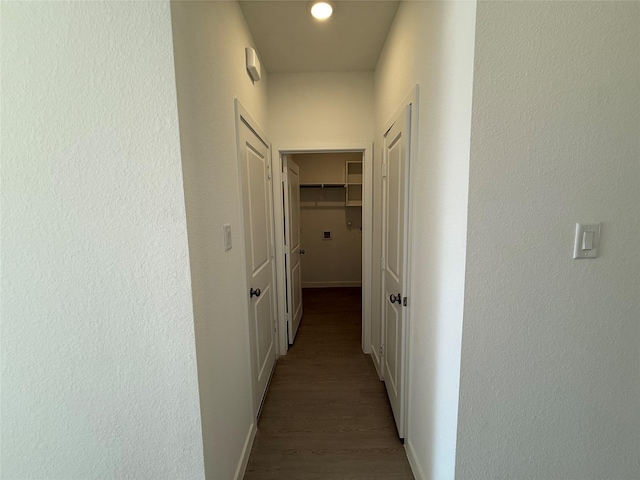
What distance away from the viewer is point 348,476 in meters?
1.37

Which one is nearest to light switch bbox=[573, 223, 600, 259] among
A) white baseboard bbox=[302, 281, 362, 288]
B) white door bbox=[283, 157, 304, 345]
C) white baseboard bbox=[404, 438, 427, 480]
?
white baseboard bbox=[404, 438, 427, 480]

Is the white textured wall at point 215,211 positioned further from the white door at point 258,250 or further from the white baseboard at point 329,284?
the white baseboard at point 329,284

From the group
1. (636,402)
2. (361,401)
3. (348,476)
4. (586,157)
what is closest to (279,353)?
(361,401)

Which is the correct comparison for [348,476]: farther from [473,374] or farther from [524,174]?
[524,174]

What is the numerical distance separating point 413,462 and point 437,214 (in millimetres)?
1315

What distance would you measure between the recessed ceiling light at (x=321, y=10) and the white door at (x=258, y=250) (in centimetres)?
71

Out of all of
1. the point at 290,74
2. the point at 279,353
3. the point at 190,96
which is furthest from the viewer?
the point at 279,353

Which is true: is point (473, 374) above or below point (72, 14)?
below

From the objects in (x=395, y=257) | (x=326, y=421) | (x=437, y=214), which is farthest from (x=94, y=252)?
(x=326, y=421)

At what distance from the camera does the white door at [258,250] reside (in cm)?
161

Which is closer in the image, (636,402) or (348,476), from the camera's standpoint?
(636,402)

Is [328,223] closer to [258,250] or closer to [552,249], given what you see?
[258,250]

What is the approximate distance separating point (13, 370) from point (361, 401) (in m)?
1.84

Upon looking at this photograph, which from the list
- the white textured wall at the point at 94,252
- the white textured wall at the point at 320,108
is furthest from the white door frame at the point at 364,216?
the white textured wall at the point at 94,252
